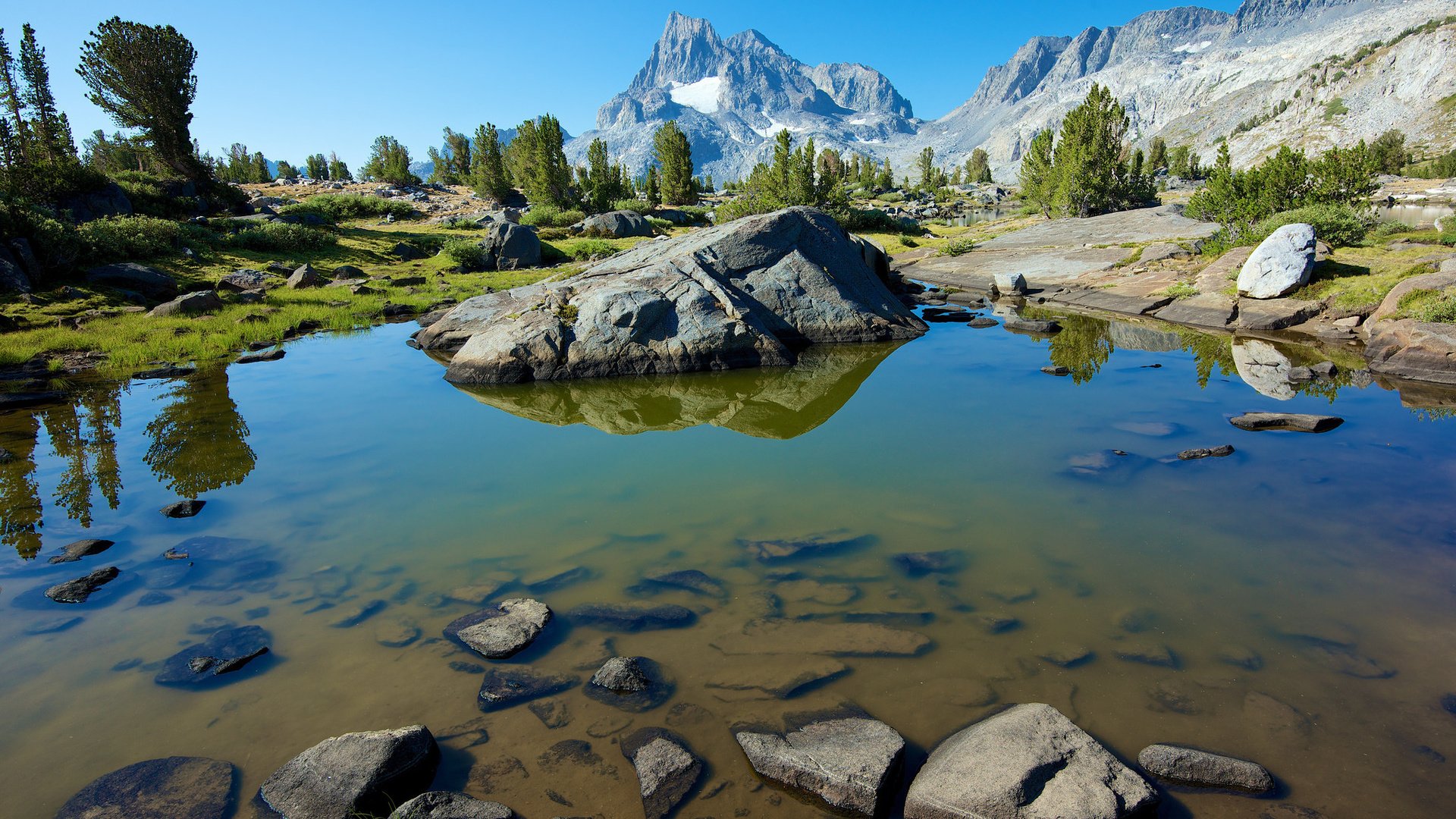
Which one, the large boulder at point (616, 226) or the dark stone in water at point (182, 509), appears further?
the large boulder at point (616, 226)

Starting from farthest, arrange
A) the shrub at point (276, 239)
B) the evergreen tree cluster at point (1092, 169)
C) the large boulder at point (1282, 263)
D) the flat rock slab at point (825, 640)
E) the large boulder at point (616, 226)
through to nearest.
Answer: the evergreen tree cluster at point (1092, 169)
the large boulder at point (616, 226)
the shrub at point (276, 239)
the large boulder at point (1282, 263)
the flat rock slab at point (825, 640)

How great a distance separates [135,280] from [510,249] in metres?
13.3

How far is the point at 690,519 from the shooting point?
759 cm

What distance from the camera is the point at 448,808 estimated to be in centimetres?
381

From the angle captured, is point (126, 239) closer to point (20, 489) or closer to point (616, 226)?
point (20, 489)

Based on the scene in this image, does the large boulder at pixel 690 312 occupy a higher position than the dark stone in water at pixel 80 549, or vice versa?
the large boulder at pixel 690 312

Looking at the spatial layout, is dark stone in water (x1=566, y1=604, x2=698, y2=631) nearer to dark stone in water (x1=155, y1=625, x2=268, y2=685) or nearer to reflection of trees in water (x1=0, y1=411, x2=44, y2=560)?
dark stone in water (x1=155, y1=625, x2=268, y2=685)

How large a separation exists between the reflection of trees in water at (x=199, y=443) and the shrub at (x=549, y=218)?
3263 cm

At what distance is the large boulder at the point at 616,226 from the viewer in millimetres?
40562

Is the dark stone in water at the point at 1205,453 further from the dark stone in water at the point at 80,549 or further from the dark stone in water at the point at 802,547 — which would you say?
the dark stone in water at the point at 80,549

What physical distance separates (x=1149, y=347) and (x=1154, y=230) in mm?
17811

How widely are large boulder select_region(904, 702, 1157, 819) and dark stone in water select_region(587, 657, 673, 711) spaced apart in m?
1.87

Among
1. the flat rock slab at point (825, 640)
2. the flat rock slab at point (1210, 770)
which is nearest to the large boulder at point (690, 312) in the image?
the flat rock slab at point (825, 640)

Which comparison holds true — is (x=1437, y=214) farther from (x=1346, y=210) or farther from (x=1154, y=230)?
(x=1346, y=210)
